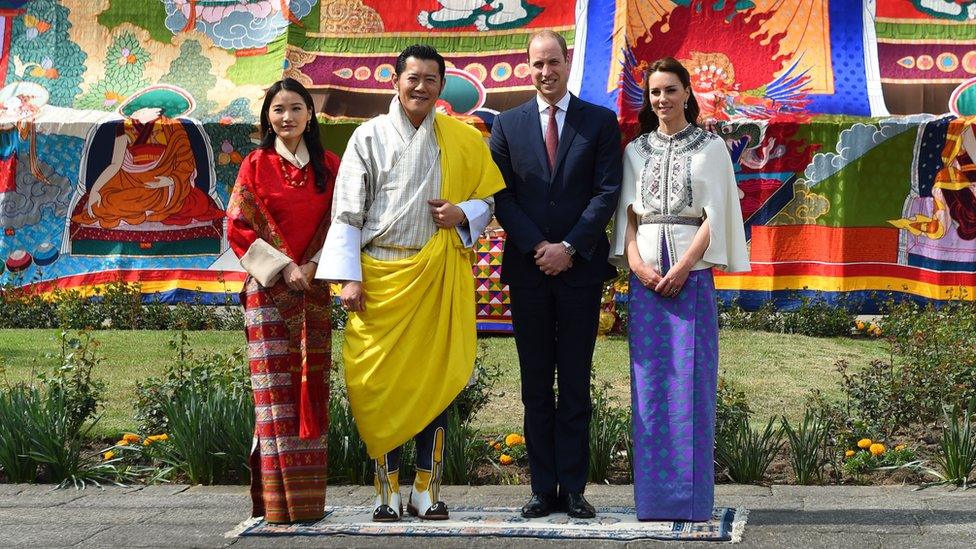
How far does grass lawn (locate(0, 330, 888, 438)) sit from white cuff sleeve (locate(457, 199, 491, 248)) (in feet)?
6.50

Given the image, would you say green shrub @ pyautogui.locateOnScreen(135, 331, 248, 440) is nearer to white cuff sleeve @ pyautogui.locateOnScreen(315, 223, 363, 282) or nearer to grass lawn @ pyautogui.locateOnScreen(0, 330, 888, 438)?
grass lawn @ pyautogui.locateOnScreen(0, 330, 888, 438)

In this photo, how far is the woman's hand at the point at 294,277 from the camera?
4.91 metres

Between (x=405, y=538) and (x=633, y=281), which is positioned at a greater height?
(x=633, y=281)

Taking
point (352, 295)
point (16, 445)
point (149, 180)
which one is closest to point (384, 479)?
point (352, 295)

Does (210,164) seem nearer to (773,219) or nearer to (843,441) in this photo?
(773,219)

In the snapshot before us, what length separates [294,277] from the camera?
490 cm

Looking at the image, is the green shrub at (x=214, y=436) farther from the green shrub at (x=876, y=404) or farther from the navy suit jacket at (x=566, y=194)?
the green shrub at (x=876, y=404)

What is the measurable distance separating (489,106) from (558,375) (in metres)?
7.53

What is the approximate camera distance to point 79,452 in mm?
5996

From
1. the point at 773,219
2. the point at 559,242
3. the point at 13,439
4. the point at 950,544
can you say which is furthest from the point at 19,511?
the point at 773,219

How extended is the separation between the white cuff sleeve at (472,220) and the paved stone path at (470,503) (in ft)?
3.74

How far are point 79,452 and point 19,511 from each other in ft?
2.30

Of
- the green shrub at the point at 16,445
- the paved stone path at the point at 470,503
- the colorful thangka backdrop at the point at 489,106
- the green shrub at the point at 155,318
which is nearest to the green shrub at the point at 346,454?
the paved stone path at the point at 470,503

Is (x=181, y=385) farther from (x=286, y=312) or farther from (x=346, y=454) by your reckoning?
(x=286, y=312)
